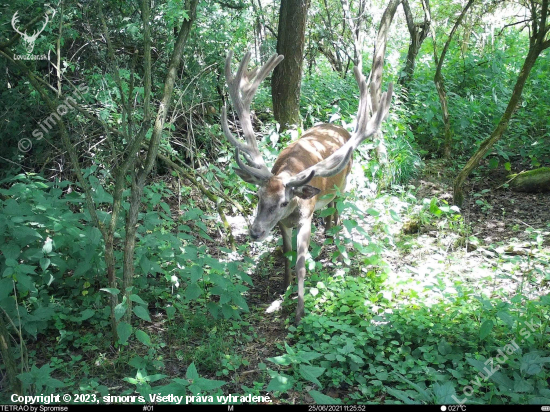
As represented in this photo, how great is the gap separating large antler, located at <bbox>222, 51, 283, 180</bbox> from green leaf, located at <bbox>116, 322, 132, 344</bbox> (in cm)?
201

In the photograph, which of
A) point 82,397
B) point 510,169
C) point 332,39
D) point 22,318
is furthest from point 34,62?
point 332,39

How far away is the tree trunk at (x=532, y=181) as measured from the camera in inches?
313

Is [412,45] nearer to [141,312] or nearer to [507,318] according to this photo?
[507,318]

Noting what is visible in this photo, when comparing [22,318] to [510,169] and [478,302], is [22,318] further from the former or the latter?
[510,169]

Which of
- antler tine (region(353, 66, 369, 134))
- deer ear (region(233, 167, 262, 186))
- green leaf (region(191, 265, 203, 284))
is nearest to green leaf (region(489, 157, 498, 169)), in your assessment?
antler tine (region(353, 66, 369, 134))

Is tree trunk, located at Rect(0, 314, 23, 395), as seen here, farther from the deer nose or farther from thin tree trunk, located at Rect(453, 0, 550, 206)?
thin tree trunk, located at Rect(453, 0, 550, 206)

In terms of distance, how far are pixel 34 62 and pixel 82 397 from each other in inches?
176

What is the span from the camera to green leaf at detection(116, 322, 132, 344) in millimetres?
3936

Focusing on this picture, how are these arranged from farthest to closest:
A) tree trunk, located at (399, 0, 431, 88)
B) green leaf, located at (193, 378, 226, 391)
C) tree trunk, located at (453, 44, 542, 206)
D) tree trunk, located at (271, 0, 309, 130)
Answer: tree trunk, located at (399, 0, 431, 88), tree trunk, located at (271, 0, 309, 130), tree trunk, located at (453, 44, 542, 206), green leaf, located at (193, 378, 226, 391)

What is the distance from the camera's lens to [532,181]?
26.4 ft

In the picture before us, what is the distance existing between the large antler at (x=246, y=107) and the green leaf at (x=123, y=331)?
2.01 m

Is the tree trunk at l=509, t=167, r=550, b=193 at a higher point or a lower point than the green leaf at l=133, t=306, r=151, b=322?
higher

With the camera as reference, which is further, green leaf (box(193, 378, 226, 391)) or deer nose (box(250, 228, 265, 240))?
deer nose (box(250, 228, 265, 240))

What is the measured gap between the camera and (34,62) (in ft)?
20.4
